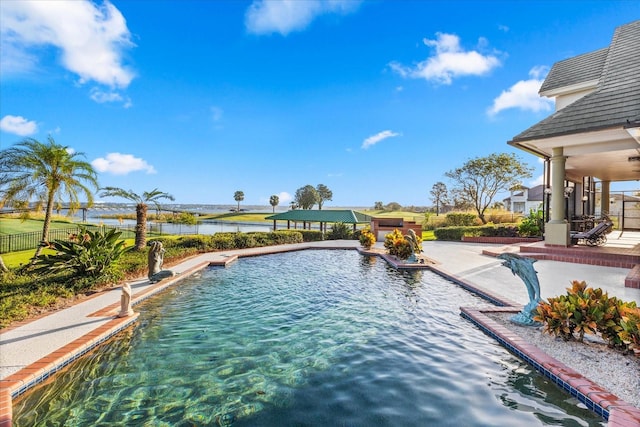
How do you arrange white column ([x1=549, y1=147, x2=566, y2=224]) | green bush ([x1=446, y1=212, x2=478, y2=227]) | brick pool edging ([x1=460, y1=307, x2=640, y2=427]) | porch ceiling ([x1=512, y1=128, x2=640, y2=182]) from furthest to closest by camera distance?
green bush ([x1=446, y1=212, x2=478, y2=227])
white column ([x1=549, y1=147, x2=566, y2=224])
porch ceiling ([x1=512, y1=128, x2=640, y2=182])
brick pool edging ([x1=460, y1=307, x2=640, y2=427])

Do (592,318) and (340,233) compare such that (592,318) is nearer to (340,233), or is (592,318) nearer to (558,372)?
(558,372)

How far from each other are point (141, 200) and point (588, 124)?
672 inches

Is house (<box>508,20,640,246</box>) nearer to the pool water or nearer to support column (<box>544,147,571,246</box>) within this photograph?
support column (<box>544,147,571,246</box>)

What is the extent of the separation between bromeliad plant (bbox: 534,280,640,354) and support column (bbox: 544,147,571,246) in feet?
27.2

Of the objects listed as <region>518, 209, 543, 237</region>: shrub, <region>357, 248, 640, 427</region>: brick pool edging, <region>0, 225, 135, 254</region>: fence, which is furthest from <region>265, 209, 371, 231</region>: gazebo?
<region>357, 248, 640, 427</region>: brick pool edging

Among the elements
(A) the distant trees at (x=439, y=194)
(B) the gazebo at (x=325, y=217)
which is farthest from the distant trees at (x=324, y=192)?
(B) the gazebo at (x=325, y=217)

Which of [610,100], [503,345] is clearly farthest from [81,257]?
[610,100]

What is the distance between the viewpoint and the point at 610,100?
1004 centimetres

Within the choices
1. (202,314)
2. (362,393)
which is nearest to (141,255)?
(202,314)

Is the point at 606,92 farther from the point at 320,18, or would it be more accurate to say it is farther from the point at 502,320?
the point at 320,18

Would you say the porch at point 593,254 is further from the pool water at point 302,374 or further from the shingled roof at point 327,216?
the shingled roof at point 327,216

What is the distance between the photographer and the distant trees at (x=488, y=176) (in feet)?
100

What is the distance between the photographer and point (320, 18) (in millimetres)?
15367

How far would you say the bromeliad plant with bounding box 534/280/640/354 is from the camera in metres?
3.97
